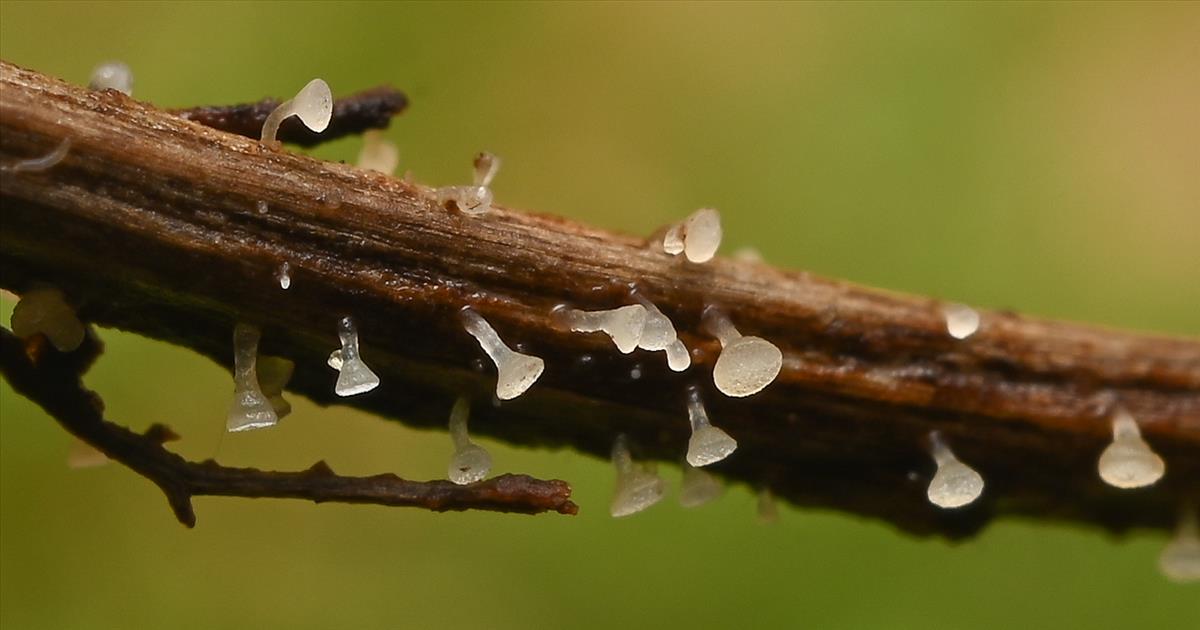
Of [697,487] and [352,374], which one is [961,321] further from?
[352,374]

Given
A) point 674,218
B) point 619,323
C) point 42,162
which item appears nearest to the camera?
point 42,162

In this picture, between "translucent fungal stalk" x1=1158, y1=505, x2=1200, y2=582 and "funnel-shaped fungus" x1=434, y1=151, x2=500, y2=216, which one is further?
"translucent fungal stalk" x1=1158, y1=505, x2=1200, y2=582

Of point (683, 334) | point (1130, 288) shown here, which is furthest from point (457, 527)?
point (1130, 288)

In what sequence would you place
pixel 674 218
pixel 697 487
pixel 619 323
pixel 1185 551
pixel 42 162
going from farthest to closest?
pixel 674 218, pixel 1185 551, pixel 697 487, pixel 619 323, pixel 42 162

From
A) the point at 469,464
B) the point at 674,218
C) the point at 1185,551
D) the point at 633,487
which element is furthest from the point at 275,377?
the point at 674,218

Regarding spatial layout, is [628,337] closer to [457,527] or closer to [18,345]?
→ [18,345]

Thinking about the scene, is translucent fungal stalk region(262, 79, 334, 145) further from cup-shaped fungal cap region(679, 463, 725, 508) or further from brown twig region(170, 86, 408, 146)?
cup-shaped fungal cap region(679, 463, 725, 508)

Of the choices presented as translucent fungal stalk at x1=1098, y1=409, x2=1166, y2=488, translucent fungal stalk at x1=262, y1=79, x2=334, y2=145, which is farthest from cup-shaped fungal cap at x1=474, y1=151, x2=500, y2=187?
translucent fungal stalk at x1=1098, y1=409, x2=1166, y2=488
